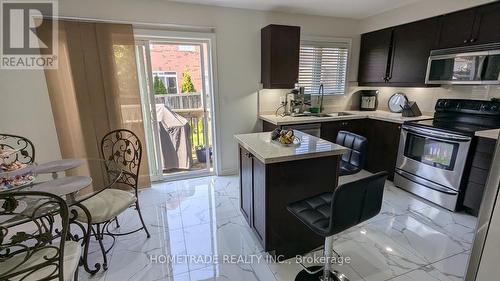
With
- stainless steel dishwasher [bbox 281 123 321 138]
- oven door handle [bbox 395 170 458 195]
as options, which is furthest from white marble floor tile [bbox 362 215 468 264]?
stainless steel dishwasher [bbox 281 123 321 138]

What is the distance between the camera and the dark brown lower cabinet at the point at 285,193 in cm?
180

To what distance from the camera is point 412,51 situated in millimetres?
3260

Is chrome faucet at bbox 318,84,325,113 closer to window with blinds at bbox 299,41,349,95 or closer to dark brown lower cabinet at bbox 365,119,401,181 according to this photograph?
window with blinds at bbox 299,41,349,95

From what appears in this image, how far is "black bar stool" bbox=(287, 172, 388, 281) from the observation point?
1270 millimetres

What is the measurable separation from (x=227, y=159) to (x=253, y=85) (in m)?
1.26

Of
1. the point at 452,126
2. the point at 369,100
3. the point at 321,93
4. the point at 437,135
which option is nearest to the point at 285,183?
the point at 437,135

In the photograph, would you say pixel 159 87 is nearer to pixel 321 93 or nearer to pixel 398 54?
pixel 321 93

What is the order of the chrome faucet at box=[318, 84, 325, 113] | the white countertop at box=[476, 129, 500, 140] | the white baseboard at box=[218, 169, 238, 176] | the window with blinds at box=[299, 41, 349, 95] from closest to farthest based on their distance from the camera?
the white countertop at box=[476, 129, 500, 140] → the white baseboard at box=[218, 169, 238, 176] → the window with blinds at box=[299, 41, 349, 95] → the chrome faucet at box=[318, 84, 325, 113]

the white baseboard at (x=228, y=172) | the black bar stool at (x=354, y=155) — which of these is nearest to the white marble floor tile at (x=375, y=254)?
→ the black bar stool at (x=354, y=155)

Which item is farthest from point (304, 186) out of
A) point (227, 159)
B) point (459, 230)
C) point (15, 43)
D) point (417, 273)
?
point (15, 43)

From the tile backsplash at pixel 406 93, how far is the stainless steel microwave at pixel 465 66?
0.30 m

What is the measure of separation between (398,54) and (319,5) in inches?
54.0

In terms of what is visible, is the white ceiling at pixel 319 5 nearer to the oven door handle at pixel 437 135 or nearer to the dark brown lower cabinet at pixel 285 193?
the oven door handle at pixel 437 135

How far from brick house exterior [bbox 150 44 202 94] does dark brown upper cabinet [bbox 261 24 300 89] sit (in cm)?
100
